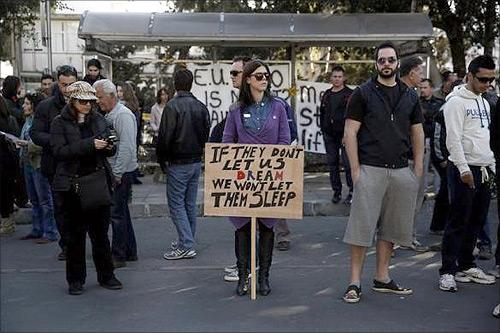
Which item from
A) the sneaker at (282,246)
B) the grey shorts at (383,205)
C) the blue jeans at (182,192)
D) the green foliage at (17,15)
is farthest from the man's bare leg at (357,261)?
the green foliage at (17,15)

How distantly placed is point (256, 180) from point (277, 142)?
39 centimetres

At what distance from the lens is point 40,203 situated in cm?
758

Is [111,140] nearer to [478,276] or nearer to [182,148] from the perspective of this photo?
[182,148]

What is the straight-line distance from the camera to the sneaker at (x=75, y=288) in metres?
5.59

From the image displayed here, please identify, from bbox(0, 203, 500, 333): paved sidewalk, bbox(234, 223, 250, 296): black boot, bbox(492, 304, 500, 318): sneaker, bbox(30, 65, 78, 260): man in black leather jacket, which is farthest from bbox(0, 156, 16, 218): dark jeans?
bbox(492, 304, 500, 318): sneaker

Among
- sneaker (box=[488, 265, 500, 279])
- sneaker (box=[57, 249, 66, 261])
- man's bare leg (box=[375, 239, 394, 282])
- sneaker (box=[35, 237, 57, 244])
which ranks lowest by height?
sneaker (box=[35, 237, 57, 244])

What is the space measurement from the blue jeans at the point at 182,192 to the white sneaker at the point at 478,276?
9.11 feet

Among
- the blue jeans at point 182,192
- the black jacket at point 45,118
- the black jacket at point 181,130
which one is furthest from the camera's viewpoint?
the blue jeans at point 182,192

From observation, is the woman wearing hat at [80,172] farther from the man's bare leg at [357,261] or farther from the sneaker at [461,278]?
the sneaker at [461,278]

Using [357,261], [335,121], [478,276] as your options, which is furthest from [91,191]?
[335,121]

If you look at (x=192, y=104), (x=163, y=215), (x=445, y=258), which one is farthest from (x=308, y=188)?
(x=445, y=258)

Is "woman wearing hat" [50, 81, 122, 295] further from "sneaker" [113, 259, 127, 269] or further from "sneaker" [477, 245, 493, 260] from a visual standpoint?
"sneaker" [477, 245, 493, 260]

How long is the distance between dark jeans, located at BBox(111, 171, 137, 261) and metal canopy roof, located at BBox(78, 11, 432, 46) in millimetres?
4822

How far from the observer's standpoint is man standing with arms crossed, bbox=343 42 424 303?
5.15m
